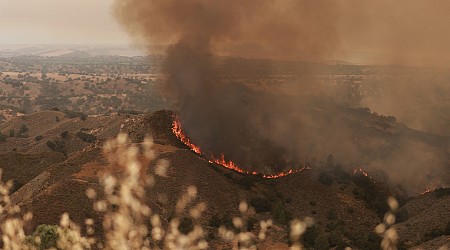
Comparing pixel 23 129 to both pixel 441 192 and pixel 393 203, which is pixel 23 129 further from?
pixel 441 192

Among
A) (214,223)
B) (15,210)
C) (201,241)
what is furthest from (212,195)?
Result: (15,210)

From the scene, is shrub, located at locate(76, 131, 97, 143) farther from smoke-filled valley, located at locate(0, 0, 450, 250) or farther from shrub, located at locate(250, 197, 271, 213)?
shrub, located at locate(250, 197, 271, 213)

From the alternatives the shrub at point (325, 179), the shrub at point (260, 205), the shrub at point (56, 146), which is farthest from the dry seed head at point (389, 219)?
the shrub at point (56, 146)

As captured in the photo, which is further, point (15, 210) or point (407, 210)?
point (407, 210)

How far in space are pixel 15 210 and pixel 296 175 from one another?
2934 cm

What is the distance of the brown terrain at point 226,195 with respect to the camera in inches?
1248

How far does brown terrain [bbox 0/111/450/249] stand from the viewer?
104ft

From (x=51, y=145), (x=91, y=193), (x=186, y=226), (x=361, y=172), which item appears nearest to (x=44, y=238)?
(x=91, y=193)

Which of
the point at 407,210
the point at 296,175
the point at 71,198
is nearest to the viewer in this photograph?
the point at 71,198

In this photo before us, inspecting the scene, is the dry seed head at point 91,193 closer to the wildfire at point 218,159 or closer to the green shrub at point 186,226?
the green shrub at point 186,226

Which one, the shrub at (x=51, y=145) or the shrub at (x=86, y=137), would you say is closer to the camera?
the shrub at (x=51, y=145)

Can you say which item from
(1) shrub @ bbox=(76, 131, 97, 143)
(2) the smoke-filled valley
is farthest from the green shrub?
(1) shrub @ bbox=(76, 131, 97, 143)

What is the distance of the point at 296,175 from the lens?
157 feet

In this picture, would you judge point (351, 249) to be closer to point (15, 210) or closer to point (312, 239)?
point (312, 239)
